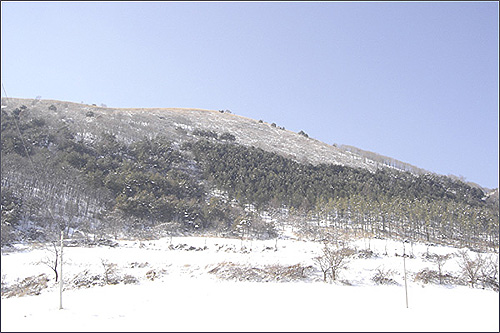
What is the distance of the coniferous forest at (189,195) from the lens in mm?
36688

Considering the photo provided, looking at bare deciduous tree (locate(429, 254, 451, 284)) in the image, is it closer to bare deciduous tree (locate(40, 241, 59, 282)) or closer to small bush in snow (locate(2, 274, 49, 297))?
bare deciduous tree (locate(40, 241, 59, 282))

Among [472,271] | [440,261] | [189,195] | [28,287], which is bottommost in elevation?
[472,271]

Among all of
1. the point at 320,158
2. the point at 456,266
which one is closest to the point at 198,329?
the point at 456,266

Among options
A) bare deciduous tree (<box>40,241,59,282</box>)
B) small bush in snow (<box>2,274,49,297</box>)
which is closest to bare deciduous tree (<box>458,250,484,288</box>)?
bare deciduous tree (<box>40,241,59,282</box>)

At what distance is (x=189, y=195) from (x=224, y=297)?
115 feet

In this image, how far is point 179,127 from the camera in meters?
90.2

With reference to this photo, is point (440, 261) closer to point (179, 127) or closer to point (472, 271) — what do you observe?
point (472, 271)

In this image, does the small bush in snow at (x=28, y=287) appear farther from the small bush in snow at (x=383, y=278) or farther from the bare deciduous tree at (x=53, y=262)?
the small bush in snow at (x=383, y=278)

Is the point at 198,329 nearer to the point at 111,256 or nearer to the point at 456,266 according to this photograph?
the point at 111,256

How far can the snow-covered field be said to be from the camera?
11.4 meters

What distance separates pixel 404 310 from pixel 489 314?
3.49 m

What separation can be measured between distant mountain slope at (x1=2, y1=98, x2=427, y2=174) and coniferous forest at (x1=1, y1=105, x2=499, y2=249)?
29.0ft

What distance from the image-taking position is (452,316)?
13.9m

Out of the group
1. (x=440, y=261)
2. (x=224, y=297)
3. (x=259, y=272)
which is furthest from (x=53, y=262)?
(x=440, y=261)
